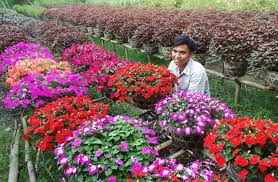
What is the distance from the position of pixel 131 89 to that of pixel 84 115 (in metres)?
0.69

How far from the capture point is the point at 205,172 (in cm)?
199

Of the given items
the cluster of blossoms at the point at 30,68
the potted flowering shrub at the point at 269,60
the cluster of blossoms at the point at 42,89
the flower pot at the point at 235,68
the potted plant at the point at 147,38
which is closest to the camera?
the cluster of blossoms at the point at 42,89

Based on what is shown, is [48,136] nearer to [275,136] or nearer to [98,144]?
[98,144]

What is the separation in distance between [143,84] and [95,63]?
1.47 m

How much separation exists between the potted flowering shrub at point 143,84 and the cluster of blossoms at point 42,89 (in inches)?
23.6

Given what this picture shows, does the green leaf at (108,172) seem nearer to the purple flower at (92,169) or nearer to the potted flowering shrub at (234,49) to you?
the purple flower at (92,169)

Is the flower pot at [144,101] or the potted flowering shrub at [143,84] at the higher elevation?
the potted flowering shrub at [143,84]

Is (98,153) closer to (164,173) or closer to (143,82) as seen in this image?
(164,173)

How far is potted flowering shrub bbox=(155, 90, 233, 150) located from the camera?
255 cm

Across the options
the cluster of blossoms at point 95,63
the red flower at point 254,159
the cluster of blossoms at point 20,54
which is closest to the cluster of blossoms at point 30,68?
the cluster of blossoms at point 95,63

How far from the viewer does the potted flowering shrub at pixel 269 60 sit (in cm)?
366

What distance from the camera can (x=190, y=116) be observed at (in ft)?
8.49

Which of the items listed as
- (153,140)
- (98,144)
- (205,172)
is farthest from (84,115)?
(205,172)

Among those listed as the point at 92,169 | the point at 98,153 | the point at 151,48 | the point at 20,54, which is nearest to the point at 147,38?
the point at 151,48
